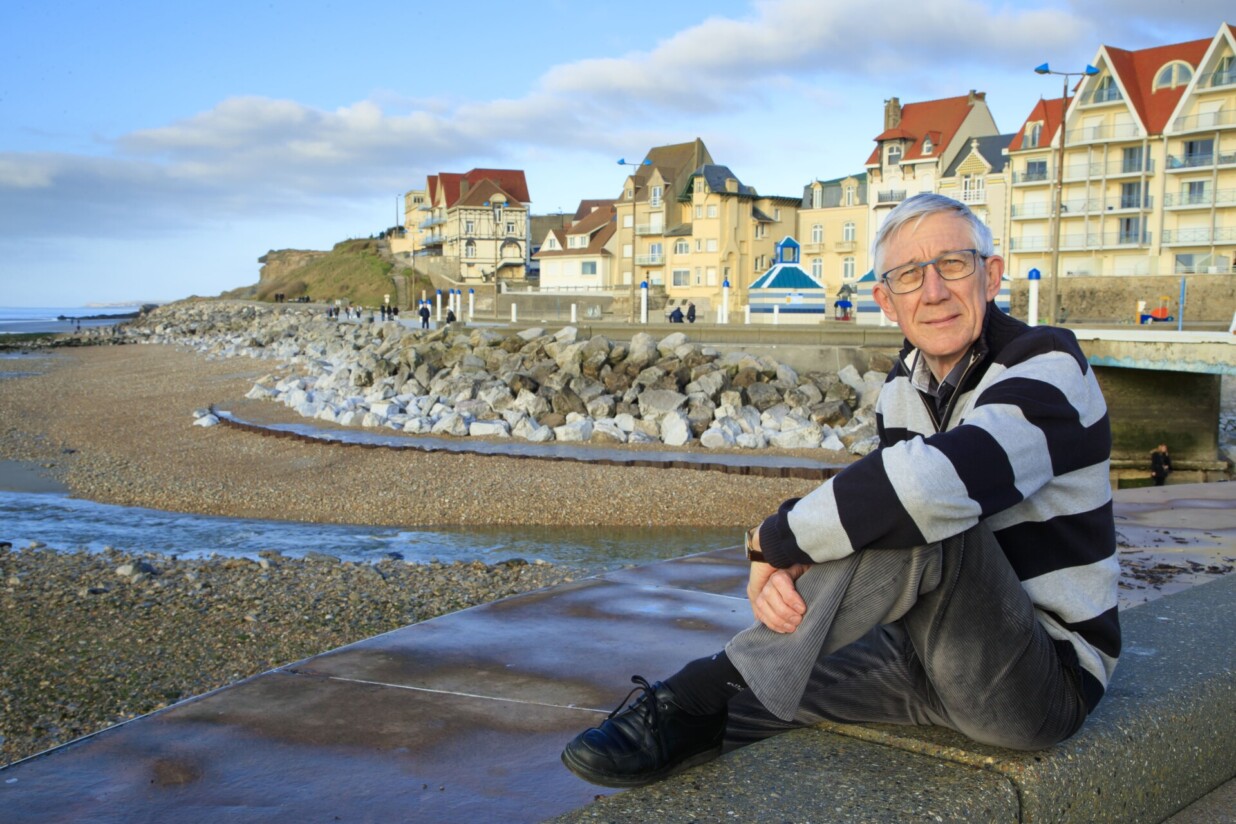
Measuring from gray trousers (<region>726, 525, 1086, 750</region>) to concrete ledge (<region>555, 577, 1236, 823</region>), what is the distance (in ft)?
0.27

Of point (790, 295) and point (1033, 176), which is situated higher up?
point (1033, 176)

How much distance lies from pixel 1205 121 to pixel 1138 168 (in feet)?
9.99

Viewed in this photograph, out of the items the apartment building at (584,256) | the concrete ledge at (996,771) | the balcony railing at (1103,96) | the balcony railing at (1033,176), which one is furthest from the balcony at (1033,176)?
the concrete ledge at (996,771)

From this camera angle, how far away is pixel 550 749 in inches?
113

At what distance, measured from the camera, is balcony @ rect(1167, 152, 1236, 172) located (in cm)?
4225

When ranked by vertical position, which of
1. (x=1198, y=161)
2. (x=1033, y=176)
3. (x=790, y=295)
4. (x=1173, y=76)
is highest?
(x=1173, y=76)

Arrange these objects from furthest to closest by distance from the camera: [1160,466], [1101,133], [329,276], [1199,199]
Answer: [329,276] → [1101,133] → [1199,199] → [1160,466]

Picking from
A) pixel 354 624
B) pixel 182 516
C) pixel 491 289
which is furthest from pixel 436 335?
pixel 491 289

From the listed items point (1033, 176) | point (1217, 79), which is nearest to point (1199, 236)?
point (1217, 79)

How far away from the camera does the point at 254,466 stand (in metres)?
13.1

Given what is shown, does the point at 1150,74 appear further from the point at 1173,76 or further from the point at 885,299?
the point at 885,299

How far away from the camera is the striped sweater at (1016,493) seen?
1931 mm

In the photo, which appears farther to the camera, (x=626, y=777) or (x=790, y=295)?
(x=790, y=295)

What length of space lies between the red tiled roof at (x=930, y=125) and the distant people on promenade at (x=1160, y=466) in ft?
122
